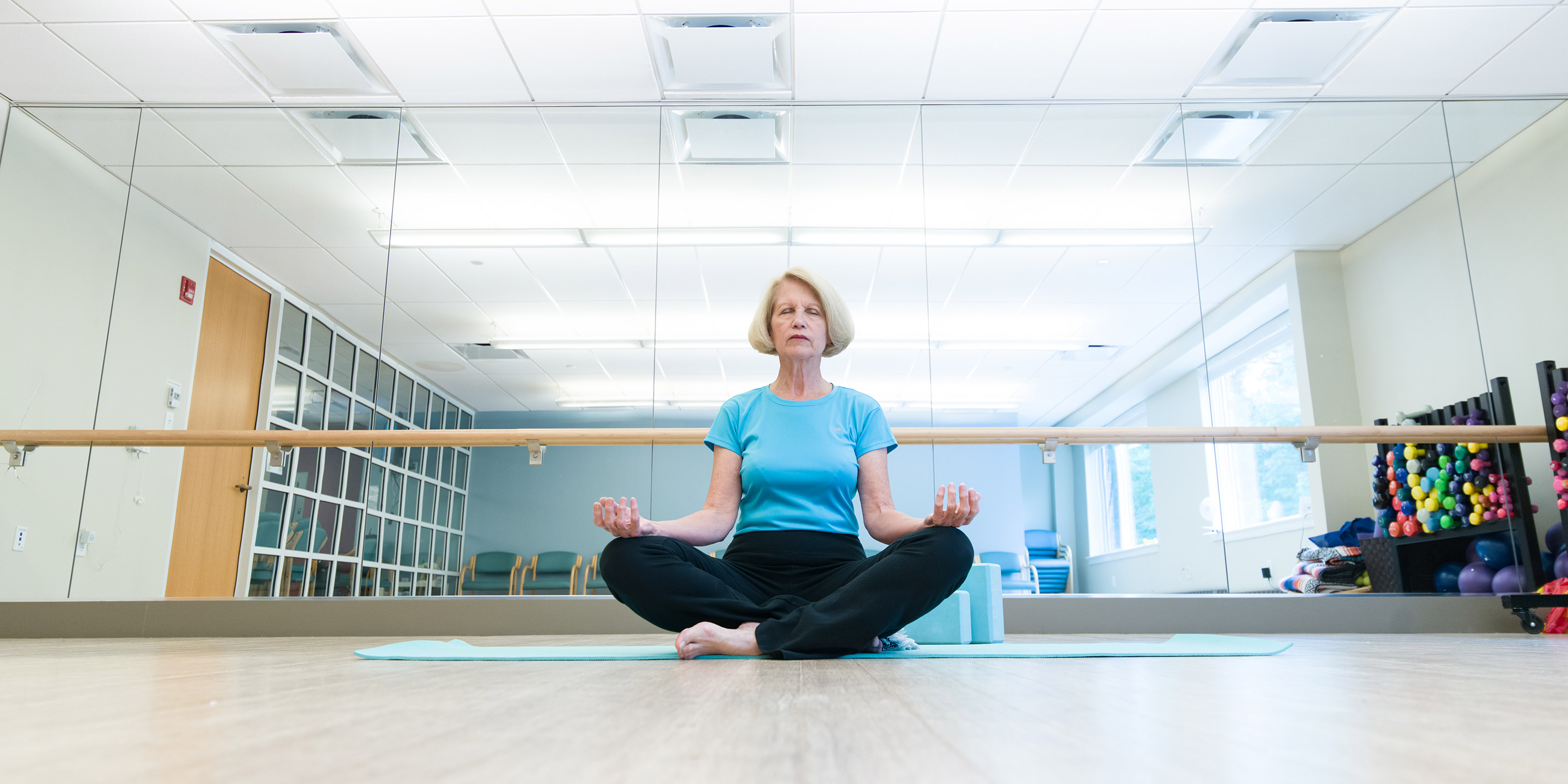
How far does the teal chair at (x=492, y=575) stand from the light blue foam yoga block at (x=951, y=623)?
1568 millimetres

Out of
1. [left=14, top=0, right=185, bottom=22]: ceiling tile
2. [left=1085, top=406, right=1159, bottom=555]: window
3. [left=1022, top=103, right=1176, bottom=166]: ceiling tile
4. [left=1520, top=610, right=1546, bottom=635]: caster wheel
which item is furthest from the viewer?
[left=1022, top=103, right=1176, bottom=166]: ceiling tile

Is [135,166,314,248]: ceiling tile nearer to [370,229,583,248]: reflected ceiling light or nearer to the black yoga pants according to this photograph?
[370,229,583,248]: reflected ceiling light

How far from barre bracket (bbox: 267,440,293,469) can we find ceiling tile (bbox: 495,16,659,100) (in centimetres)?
179

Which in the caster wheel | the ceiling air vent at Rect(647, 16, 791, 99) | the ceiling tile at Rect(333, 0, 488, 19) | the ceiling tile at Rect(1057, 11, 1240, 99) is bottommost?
the caster wheel

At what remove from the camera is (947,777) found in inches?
17.1

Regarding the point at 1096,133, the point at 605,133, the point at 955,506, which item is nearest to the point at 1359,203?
the point at 1096,133

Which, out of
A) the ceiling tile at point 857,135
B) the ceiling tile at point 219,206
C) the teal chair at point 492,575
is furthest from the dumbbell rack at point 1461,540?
the ceiling tile at point 219,206

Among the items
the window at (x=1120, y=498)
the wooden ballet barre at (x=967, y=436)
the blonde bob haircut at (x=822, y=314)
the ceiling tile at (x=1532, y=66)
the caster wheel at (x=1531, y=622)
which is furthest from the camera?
the window at (x=1120, y=498)

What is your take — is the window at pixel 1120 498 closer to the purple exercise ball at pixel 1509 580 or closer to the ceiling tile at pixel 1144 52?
the purple exercise ball at pixel 1509 580

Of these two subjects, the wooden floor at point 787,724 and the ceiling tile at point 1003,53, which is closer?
the wooden floor at point 787,724

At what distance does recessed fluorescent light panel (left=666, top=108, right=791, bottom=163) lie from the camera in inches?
161

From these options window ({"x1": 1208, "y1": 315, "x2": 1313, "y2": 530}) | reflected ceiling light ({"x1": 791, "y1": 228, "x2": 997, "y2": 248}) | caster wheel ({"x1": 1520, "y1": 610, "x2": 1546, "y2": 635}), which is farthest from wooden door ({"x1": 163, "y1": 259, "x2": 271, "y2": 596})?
caster wheel ({"x1": 1520, "y1": 610, "x2": 1546, "y2": 635})

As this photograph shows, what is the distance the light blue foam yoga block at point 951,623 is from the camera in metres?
2.34

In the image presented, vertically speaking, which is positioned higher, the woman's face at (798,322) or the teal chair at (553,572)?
the woman's face at (798,322)
